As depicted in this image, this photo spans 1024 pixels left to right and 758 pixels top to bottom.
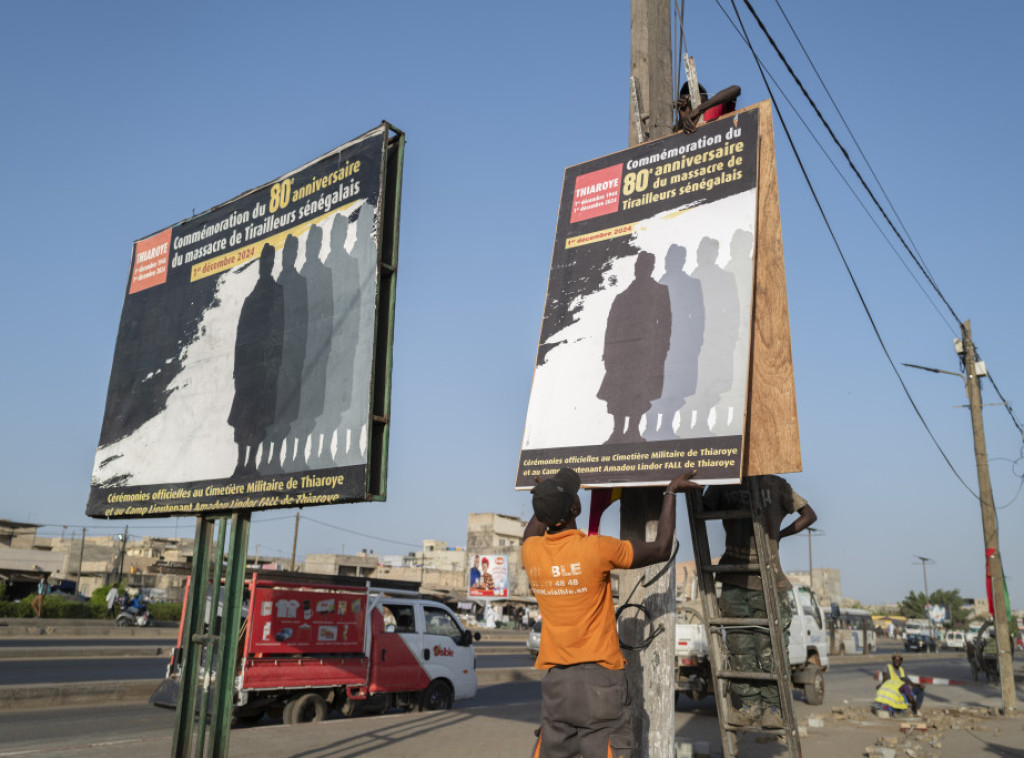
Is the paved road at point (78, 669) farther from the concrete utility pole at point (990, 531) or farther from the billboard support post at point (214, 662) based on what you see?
the concrete utility pole at point (990, 531)

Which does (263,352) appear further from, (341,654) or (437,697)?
(437,697)

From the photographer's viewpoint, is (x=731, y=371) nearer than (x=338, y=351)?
Yes

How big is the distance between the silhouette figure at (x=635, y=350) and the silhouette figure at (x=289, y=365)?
97.9 inches

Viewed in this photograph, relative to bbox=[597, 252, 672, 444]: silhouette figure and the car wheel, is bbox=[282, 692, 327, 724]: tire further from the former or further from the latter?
bbox=[597, 252, 672, 444]: silhouette figure

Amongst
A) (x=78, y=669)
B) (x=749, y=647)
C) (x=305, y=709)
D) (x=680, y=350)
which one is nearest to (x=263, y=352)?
(x=680, y=350)

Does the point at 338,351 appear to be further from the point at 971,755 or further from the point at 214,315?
the point at 971,755

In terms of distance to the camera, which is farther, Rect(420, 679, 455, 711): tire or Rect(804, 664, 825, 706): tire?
Rect(804, 664, 825, 706): tire

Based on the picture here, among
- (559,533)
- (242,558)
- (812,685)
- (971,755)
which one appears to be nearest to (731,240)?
(559,533)

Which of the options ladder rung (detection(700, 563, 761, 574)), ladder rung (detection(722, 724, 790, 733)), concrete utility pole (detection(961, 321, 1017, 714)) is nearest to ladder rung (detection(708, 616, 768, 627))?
ladder rung (detection(700, 563, 761, 574))

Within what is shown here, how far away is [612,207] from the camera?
671cm

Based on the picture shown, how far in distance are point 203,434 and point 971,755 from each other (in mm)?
8841

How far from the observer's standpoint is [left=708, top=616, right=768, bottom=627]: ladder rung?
6.06 metres

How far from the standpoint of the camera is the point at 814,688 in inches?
648

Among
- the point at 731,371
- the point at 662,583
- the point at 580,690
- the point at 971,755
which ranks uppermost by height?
the point at 731,371
